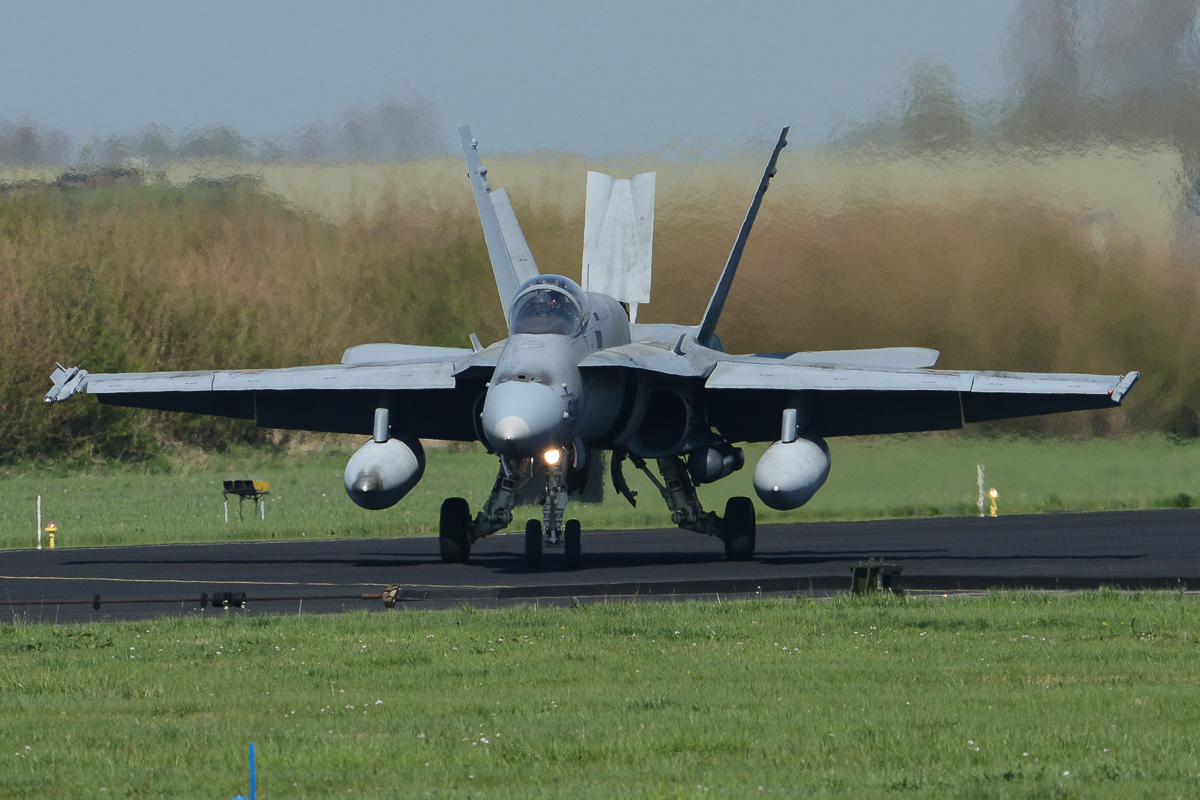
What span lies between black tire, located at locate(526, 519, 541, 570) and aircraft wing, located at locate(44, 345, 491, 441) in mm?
2070

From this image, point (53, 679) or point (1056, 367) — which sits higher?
point (1056, 367)

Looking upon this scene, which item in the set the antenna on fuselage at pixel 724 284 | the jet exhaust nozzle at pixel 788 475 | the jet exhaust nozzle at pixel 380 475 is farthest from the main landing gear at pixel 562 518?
the antenna on fuselage at pixel 724 284

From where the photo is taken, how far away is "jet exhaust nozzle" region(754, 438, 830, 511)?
1920cm

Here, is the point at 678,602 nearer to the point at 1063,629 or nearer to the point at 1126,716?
the point at 1063,629

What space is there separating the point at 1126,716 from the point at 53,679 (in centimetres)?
688

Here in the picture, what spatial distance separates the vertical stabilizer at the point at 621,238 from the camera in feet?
79.0

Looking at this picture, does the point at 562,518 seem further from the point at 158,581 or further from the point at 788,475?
the point at 158,581

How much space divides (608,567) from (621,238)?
19.5 feet

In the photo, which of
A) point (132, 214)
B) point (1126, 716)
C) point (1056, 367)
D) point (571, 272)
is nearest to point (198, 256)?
point (132, 214)

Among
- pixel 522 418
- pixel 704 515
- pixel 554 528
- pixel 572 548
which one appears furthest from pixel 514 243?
pixel 522 418

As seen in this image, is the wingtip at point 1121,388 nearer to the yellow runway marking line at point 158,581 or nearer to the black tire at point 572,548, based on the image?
the black tire at point 572,548

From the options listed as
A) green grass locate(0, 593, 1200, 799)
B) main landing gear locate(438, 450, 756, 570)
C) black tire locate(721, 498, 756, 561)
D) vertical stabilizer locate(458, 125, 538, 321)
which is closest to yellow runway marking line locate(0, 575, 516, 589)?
main landing gear locate(438, 450, 756, 570)

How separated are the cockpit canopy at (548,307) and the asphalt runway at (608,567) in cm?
305

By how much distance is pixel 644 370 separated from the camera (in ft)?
65.5
